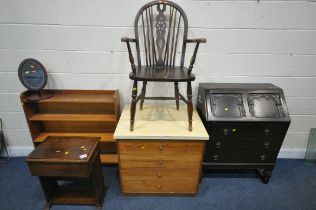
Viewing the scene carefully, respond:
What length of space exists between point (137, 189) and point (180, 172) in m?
0.41

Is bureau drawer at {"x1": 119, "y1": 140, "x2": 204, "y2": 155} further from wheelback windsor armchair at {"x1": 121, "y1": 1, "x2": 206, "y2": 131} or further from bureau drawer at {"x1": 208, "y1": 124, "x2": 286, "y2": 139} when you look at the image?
bureau drawer at {"x1": 208, "y1": 124, "x2": 286, "y2": 139}

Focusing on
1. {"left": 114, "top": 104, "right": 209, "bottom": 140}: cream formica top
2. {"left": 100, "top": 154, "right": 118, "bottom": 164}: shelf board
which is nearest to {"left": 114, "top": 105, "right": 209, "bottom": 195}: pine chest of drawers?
{"left": 114, "top": 104, "right": 209, "bottom": 140}: cream formica top

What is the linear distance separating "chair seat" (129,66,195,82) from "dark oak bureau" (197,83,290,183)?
30cm

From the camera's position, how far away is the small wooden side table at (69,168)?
50.9 inches

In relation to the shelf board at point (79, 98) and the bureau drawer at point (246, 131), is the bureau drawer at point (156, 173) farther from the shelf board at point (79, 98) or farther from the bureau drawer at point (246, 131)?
the shelf board at point (79, 98)

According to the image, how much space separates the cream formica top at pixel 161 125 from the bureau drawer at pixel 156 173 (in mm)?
320

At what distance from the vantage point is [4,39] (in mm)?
1649

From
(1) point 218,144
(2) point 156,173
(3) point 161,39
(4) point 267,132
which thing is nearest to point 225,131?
(1) point 218,144

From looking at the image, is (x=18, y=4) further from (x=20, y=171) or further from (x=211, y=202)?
(x=211, y=202)

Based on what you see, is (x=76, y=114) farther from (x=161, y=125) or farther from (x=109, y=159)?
(x=161, y=125)

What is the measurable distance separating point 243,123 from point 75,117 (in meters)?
1.51

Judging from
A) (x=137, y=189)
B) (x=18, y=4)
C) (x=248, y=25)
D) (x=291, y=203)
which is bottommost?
(x=291, y=203)

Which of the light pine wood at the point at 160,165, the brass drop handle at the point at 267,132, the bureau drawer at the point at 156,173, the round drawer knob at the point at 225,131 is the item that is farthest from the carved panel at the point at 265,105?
the bureau drawer at the point at 156,173

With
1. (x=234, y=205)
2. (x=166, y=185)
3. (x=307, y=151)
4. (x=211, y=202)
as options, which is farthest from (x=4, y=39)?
(x=307, y=151)
